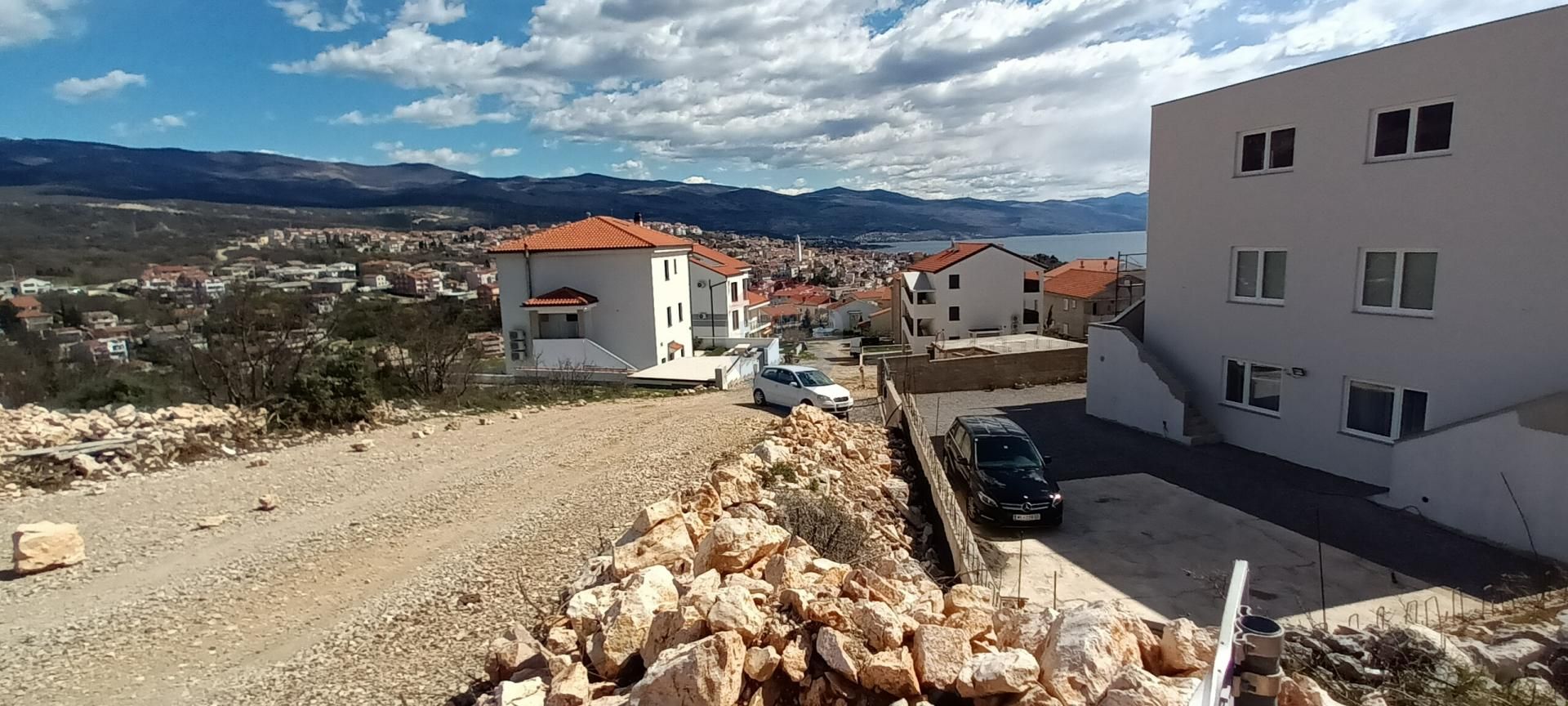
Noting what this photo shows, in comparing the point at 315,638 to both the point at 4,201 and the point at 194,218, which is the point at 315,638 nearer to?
the point at 194,218

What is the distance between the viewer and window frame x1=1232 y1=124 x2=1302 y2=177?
46.9 ft

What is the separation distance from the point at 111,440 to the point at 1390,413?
900 inches

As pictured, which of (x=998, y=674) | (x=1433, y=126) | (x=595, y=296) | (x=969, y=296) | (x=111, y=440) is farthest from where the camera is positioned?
(x=969, y=296)

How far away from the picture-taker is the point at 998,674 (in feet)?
12.6

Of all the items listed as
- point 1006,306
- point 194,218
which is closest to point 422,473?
point 1006,306

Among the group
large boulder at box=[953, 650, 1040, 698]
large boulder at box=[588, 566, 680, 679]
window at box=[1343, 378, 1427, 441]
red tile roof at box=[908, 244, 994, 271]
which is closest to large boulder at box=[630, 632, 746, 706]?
large boulder at box=[588, 566, 680, 679]

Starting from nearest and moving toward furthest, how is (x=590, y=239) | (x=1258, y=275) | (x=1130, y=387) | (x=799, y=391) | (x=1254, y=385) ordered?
(x=1258, y=275)
(x=1254, y=385)
(x=1130, y=387)
(x=799, y=391)
(x=590, y=239)

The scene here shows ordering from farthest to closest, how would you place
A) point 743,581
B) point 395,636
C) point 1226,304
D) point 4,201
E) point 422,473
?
point 4,201 < point 1226,304 < point 422,473 < point 395,636 < point 743,581

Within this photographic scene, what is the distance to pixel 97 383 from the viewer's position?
19.2 meters

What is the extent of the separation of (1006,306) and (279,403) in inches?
1874

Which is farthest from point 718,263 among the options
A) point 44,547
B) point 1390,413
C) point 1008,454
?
point 44,547

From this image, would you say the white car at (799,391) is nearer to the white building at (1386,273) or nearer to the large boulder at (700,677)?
the white building at (1386,273)

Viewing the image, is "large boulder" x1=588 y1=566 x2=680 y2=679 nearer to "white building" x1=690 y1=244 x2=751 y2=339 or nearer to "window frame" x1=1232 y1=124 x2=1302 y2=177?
"window frame" x1=1232 y1=124 x2=1302 y2=177

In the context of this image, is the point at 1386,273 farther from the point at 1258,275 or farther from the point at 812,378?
the point at 812,378
